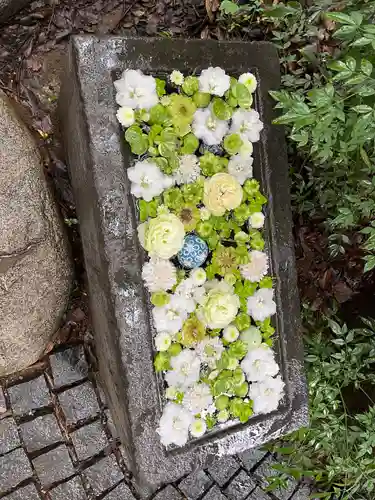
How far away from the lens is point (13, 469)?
254 centimetres

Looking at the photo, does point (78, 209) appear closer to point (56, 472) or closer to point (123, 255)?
point (123, 255)

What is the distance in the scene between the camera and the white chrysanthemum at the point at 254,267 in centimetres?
211

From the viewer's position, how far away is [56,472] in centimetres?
259

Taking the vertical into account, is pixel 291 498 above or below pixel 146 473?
below

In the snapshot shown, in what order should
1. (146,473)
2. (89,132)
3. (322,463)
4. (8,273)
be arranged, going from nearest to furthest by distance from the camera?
1. (89,132)
2. (146,473)
3. (8,273)
4. (322,463)

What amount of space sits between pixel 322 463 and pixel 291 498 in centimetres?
32

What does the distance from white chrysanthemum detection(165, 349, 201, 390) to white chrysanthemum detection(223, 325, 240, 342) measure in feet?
0.45

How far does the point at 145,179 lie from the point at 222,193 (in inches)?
10.6

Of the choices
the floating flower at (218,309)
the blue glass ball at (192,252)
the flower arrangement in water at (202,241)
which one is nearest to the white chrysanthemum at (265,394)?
the flower arrangement in water at (202,241)

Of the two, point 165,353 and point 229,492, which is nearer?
point 165,353

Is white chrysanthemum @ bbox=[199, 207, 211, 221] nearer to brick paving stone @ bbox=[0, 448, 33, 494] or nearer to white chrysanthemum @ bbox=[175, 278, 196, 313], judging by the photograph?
white chrysanthemum @ bbox=[175, 278, 196, 313]

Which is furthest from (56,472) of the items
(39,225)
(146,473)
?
(39,225)

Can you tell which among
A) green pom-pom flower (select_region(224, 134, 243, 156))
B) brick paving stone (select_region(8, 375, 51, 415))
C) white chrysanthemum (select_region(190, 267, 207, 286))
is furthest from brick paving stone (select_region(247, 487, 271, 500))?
green pom-pom flower (select_region(224, 134, 243, 156))

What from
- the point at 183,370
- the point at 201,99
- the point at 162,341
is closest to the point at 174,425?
the point at 183,370
